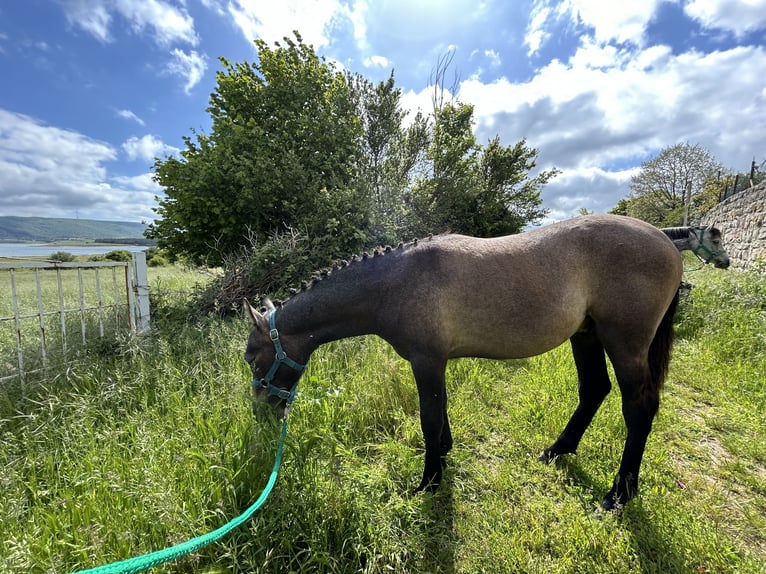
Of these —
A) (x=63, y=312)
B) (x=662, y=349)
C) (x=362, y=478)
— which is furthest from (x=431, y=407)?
(x=63, y=312)

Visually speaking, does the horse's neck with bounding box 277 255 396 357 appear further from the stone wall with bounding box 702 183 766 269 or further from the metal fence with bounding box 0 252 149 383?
the stone wall with bounding box 702 183 766 269

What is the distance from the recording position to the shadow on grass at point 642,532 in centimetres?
180

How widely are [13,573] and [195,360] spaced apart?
242 centimetres

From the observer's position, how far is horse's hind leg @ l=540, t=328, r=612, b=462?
2.68 meters

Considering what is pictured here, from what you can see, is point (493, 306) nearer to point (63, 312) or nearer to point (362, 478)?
point (362, 478)

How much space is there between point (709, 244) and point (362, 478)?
15.9 feet

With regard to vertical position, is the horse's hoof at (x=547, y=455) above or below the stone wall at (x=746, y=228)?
below

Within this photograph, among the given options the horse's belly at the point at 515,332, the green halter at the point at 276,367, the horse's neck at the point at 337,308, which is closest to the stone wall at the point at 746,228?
the horse's belly at the point at 515,332

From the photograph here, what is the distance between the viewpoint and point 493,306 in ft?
7.18

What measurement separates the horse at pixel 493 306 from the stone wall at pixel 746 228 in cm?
680

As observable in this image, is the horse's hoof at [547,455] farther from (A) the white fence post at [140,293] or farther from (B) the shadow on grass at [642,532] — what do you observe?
(A) the white fence post at [140,293]

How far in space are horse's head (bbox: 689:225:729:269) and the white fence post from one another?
6.78m

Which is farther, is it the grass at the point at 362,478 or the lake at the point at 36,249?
the lake at the point at 36,249

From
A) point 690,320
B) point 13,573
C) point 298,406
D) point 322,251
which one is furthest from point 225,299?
point 690,320
